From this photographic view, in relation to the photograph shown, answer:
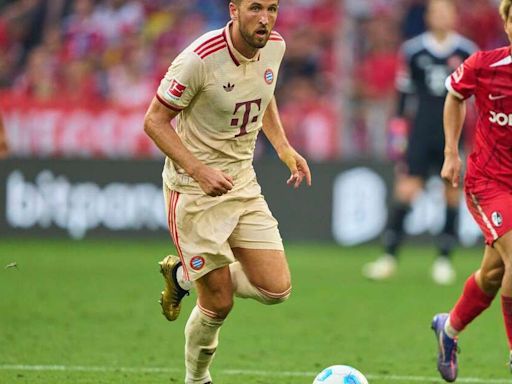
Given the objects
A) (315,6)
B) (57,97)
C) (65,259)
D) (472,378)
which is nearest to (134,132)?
(57,97)

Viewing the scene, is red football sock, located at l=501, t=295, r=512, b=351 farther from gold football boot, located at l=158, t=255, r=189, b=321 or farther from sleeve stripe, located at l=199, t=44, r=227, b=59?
sleeve stripe, located at l=199, t=44, r=227, b=59

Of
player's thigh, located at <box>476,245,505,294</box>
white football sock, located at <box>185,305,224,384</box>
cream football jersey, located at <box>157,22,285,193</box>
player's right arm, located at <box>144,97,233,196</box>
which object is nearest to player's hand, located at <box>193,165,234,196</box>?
player's right arm, located at <box>144,97,233,196</box>

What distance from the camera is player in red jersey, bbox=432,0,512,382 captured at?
22.0ft

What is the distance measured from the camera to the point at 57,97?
1520 centimetres

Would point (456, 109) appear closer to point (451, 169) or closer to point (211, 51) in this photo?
point (451, 169)

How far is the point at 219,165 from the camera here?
6527mm

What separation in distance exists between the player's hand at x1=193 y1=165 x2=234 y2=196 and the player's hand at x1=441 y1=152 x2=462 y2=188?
143cm

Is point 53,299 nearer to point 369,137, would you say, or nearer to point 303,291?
point 303,291

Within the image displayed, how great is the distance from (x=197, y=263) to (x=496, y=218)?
5.57 ft

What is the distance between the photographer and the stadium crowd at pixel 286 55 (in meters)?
14.7

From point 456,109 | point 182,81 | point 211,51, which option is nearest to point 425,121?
point 456,109

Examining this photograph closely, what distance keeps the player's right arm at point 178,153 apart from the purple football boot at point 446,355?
1827 mm

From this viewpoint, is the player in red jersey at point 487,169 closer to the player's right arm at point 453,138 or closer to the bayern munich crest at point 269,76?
the player's right arm at point 453,138

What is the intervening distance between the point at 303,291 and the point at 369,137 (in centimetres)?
396
